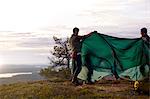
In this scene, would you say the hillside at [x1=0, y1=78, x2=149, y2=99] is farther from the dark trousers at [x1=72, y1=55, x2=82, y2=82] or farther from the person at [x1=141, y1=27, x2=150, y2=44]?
the person at [x1=141, y1=27, x2=150, y2=44]

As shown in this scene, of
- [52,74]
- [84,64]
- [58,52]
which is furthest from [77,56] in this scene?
[52,74]

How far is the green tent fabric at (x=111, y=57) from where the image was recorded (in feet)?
86.6

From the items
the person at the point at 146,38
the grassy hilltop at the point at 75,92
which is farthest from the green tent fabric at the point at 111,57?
the grassy hilltop at the point at 75,92

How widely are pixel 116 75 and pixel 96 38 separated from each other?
7.77 ft

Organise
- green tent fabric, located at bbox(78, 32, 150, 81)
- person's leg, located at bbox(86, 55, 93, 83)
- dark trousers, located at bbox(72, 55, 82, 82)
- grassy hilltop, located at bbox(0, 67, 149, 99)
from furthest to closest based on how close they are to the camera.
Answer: dark trousers, located at bbox(72, 55, 82, 82), person's leg, located at bbox(86, 55, 93, 83), green tent fabric, located at bbox(78, 32, 150, 81), grassy hilltop, located at bbox(0, 67, 149, 99)

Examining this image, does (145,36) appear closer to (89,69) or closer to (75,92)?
(89,69)

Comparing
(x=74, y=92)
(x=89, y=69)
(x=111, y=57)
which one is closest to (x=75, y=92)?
(x=74, y=92)

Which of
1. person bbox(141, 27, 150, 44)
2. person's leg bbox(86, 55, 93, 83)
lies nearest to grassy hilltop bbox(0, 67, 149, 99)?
person's leg bbox(86, 55, 93, 83)

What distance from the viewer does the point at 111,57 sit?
27.4m

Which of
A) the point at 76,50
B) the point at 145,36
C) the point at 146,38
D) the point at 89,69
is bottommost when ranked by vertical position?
the point at 89,69

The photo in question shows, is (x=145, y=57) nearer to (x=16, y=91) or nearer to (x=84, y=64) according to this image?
(x=84, y=64)

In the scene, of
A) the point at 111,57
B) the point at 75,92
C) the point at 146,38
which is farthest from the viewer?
the point at 111,57

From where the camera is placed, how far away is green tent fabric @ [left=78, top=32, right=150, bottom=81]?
2641 centimetres

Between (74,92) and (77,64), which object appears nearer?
(74,92)
